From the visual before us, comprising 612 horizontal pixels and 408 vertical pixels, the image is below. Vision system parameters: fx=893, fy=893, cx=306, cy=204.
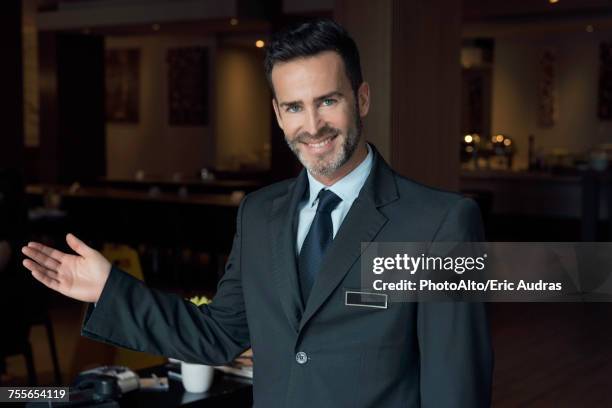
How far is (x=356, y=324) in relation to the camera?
145 cm

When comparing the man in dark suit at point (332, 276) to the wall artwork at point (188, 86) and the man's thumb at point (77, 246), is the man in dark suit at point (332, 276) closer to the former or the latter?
the man's thumb at point (77, 246)

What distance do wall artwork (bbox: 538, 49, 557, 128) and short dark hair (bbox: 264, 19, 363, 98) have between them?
39.6ft

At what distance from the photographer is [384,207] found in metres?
1.50

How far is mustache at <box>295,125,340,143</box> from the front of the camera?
1.45 meters

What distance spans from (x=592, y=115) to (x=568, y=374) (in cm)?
793

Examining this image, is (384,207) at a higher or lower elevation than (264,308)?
higher

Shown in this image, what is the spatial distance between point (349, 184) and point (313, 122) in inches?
5.9

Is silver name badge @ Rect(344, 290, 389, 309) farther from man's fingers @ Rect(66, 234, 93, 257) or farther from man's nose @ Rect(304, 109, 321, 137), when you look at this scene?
man's fingers @ Rect(66, 234, 93, 257)

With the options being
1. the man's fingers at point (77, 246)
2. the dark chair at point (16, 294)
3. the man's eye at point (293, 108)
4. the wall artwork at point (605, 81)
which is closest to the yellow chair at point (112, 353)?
the dark chair at point (16, 294)

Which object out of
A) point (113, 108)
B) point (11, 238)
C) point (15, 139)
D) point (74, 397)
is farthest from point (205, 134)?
point (74, 397)

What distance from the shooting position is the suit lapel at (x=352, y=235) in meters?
1.45

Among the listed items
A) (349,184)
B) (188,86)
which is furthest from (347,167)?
(188,86)

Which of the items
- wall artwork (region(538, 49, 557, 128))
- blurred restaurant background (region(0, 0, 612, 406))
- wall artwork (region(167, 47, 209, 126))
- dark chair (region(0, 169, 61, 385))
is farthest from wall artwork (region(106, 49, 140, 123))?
dark chair (region(0, 169, 61, 385))

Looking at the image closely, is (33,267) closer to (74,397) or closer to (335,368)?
(335,368)
